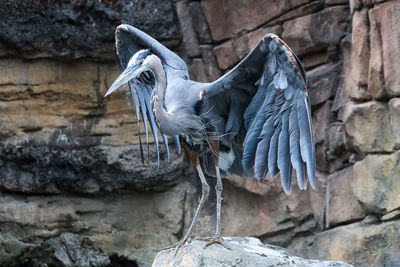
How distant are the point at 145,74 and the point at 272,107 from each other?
98 cm

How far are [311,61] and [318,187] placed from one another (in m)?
0.89

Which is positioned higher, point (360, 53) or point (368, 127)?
point (360, 53)

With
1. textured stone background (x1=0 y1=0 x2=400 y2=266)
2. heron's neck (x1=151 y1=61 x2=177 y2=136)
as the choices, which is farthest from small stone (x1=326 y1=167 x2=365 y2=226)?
heron's neck (x1=151 y1=61 x2=177 y2=136)

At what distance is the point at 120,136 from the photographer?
19.8 feet

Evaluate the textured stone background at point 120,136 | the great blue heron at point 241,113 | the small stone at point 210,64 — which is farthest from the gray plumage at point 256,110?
the small stone at point 210,64

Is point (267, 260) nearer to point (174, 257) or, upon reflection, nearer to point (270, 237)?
point (174, 257)

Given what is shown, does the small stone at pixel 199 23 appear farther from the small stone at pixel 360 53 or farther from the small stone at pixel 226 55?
the small stone at pixel 360 53

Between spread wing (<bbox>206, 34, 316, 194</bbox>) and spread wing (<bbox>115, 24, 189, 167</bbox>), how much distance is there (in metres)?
0.38

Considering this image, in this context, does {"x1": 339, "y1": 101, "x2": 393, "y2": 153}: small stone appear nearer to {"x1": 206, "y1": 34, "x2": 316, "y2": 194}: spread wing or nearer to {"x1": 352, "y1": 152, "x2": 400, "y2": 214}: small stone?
{"x1": 352, "y1": 152, "x2": 400, "y2": 214}: small stone

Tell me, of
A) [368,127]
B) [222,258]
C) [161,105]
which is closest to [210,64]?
[368,127]

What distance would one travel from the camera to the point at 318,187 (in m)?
5.46

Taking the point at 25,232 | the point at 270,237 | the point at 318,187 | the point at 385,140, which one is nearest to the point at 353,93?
the point at 385,140

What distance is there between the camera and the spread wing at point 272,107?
380 centimetres

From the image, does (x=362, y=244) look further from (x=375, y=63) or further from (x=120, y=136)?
(x=120, y=136)
